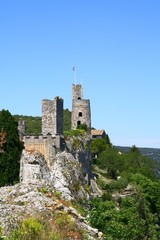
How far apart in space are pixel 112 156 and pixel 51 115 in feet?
93.0

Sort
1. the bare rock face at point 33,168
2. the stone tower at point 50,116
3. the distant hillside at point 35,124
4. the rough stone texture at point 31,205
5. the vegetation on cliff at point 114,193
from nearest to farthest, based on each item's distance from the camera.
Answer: the rough stone texture at point 31,205, the bare rock face at point 33,168, the vegetation on cliff at point 114,193, the stone tower at point 50,116, the distant hillside at point 35,124

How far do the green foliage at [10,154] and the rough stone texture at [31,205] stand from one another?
14.2 meters

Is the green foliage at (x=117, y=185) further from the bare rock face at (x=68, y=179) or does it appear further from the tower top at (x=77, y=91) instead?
the bare rock face at (x=68, y=179)

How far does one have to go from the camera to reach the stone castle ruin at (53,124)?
150 ft

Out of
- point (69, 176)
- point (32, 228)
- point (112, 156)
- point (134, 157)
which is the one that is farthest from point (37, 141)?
point (134, 157)

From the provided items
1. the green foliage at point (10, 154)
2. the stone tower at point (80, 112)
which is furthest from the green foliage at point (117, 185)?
the green foliage at point (10, 154)

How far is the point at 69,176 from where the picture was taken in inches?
1120

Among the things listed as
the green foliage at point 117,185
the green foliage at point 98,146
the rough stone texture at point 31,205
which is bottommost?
the green foliage at point 117,185

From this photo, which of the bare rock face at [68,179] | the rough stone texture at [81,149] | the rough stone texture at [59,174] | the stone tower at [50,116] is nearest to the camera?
the rough stone texture at [59,174]

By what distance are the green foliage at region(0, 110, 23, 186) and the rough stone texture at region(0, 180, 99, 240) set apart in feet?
46.7

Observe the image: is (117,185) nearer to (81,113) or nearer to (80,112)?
(81,113)

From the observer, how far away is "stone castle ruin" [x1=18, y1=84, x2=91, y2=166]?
4585 cm

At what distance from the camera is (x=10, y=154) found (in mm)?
38719

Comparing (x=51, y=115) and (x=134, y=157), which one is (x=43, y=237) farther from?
(x=134, y=157)
